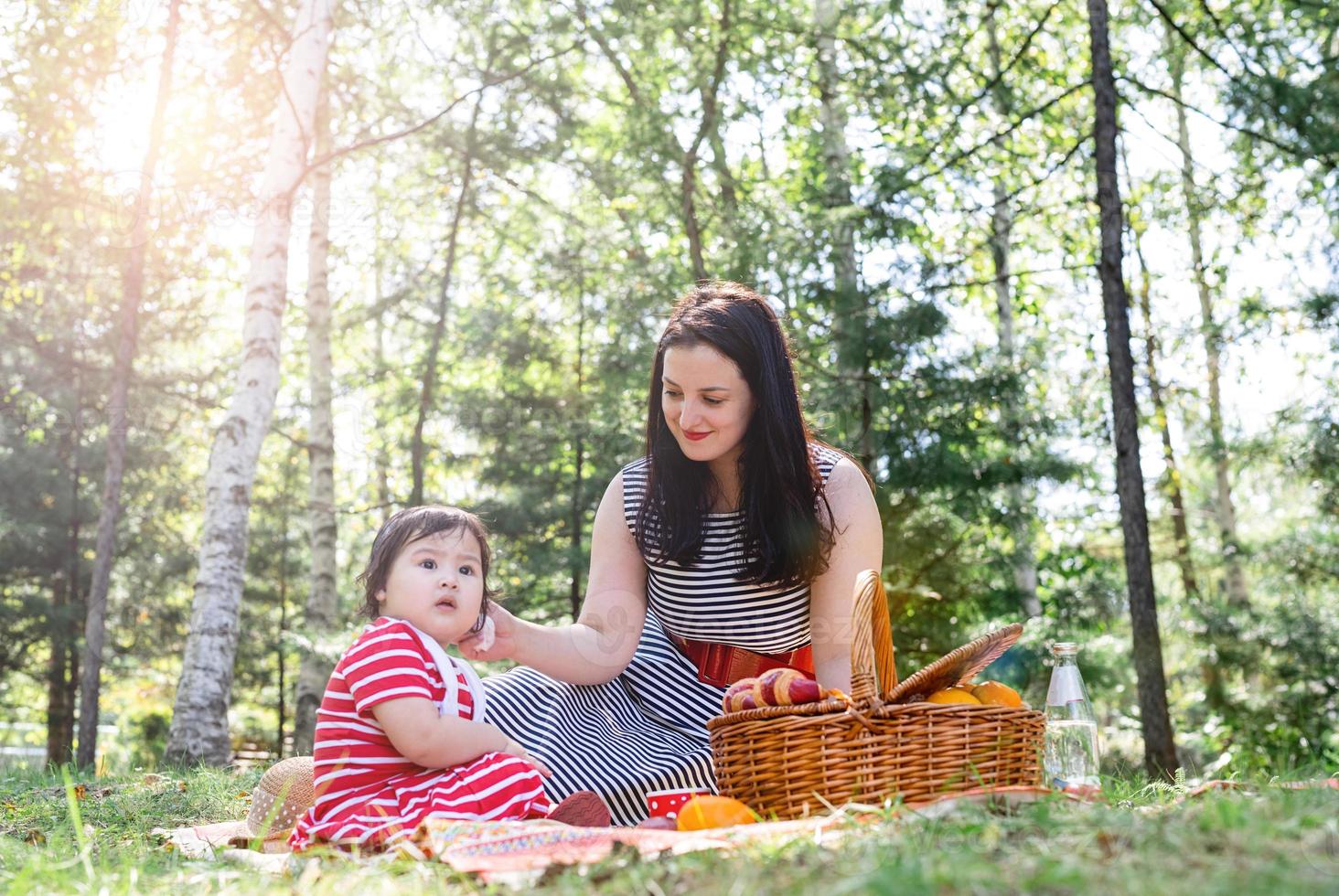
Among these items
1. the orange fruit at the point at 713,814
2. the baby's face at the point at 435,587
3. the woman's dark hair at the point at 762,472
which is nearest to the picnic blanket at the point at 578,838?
the orange fruit at the point at 713,814

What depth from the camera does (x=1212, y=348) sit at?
37.3 feet

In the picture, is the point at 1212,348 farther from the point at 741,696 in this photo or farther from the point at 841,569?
the point at 741,696

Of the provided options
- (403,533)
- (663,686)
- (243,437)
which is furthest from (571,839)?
(243,437)

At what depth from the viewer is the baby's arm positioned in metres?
2.51

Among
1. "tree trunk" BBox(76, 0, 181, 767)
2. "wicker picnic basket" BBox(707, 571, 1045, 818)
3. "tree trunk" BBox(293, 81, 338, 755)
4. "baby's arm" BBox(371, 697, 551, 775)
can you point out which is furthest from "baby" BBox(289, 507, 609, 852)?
"tree trunk" BBox(293, 81, 338, 755)

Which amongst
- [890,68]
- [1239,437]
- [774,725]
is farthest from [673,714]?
[890,68]

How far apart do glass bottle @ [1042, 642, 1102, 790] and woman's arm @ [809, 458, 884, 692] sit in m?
0.53

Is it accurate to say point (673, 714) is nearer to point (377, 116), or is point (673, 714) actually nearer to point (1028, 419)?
point (1028, 419)

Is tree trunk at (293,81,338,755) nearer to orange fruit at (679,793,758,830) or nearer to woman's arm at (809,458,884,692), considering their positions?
woman's arm at (809,458,884,692)

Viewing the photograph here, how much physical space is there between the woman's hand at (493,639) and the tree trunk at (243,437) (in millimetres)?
4089

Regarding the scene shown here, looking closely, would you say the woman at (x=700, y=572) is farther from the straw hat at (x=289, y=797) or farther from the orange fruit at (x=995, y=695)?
the straw hat at (x=289, y=797)

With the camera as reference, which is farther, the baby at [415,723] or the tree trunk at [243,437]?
the tree trunk at [243,437]

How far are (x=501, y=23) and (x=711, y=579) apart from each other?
861cm

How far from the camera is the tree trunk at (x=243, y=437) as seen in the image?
6.63 m
